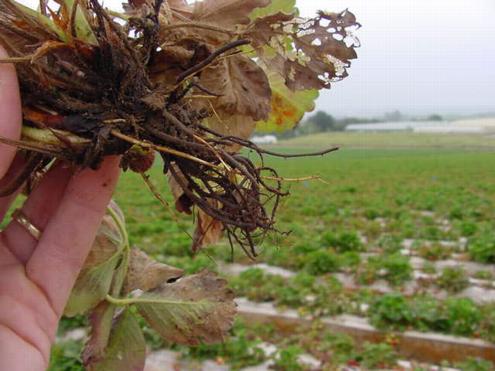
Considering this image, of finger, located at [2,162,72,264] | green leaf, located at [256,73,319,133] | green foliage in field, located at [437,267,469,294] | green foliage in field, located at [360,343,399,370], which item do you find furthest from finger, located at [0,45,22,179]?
green foliage in field, located at [437,267,469,294]

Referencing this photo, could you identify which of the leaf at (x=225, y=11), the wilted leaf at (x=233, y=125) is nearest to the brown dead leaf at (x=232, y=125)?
the wilted leaf at (x=233, y=125)

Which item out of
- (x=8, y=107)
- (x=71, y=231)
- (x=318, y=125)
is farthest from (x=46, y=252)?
(x=318, y=125)

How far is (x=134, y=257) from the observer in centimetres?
159

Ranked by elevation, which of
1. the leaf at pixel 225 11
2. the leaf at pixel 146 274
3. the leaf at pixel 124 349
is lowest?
the leaf at pixel 124 349

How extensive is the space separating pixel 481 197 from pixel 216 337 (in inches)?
559

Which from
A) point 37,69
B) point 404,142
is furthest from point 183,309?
point 404,142

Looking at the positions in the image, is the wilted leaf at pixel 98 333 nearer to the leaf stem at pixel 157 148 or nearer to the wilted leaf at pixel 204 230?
the wilted leaf at pixel 204 230

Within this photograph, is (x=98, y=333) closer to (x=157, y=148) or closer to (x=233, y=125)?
(x=157, y=148)

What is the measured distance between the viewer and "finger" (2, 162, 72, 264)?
143cm

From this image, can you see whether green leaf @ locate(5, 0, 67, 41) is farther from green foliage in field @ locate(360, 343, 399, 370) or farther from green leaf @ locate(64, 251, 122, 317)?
green foliage in field @ locate(360, 343, 399, 370)

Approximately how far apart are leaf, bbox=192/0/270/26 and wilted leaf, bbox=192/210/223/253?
54 centimetres

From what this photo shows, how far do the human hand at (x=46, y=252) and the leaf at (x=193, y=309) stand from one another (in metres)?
0.24

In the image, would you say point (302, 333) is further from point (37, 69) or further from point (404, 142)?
point (404, 142)

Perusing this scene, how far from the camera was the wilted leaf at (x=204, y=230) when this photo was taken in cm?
150
